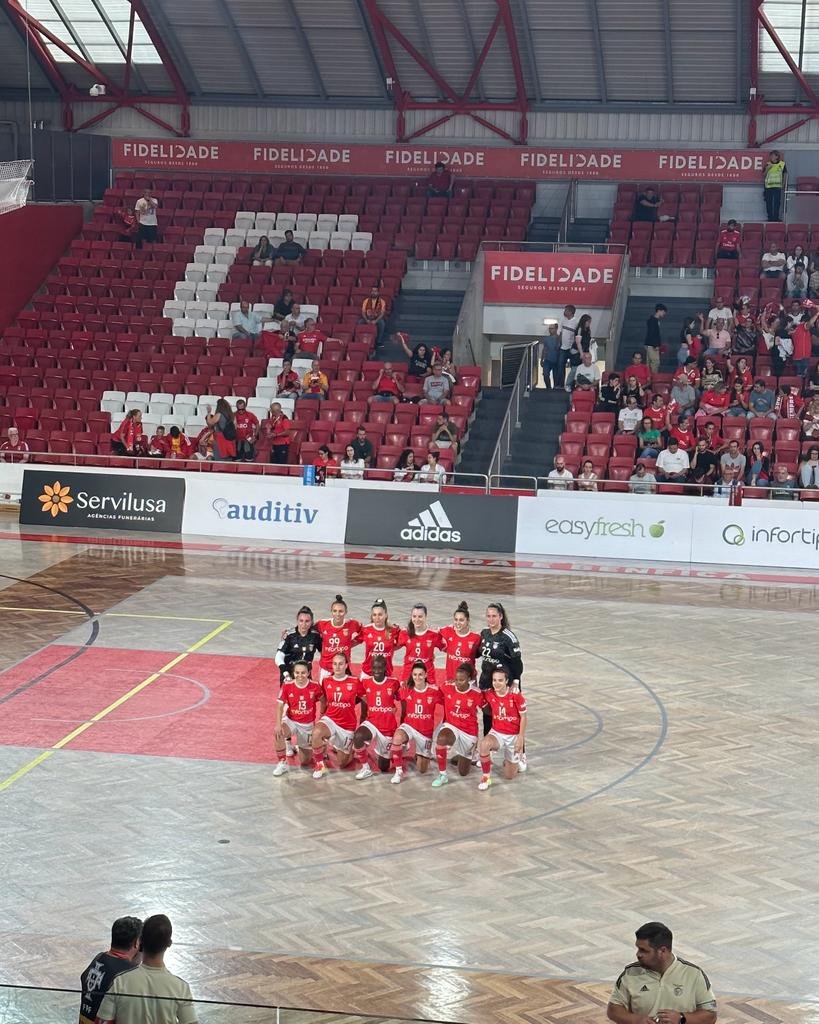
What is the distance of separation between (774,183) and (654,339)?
19.9ft

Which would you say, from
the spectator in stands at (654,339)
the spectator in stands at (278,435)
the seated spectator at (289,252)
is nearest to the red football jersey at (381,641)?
the spectator in stands at (278,435)

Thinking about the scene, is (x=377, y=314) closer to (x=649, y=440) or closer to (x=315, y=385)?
(x=315, y=385)

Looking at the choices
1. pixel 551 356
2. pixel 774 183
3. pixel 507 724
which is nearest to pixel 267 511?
pixel 551 356

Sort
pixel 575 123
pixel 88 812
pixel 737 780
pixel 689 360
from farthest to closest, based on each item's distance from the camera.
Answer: pixel 575 123, pixel 689 360, pixel 737 780, pixel 88 812

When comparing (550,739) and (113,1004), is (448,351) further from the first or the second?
(113,1004)

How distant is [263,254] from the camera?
34906 mm

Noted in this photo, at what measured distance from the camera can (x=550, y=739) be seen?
15734 millimetres

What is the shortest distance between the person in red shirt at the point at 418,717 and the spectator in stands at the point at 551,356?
17383 millimetres

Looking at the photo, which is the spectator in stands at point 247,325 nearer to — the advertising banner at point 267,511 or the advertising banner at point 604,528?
the advertising banner at point 267,511

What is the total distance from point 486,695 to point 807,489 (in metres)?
12.7

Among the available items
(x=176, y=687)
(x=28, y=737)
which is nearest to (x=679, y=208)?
(x=176, y=687)

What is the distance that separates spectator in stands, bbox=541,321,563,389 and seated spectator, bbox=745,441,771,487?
5.98 metres

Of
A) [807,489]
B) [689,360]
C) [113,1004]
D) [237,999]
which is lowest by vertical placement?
[237,999]

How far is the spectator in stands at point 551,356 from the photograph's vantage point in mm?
31031
